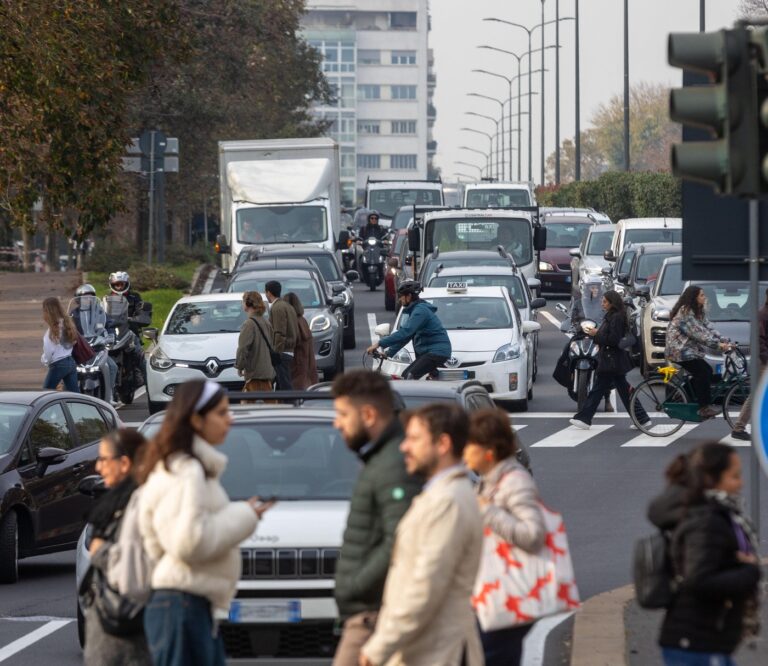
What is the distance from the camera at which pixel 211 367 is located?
902 inches

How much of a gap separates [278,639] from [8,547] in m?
4.87

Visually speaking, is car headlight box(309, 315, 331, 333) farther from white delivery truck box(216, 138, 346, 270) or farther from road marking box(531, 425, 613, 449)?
white delivery truck box(216, 138, 346, 270)

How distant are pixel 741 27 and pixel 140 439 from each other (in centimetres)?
281

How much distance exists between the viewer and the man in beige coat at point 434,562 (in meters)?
5.98

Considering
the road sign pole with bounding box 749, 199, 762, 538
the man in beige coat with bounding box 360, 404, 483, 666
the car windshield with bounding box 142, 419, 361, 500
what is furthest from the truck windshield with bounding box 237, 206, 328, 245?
the man in beige coat with bounding box 360, 404, 483, 666

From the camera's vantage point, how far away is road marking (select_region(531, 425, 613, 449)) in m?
A: 20.3

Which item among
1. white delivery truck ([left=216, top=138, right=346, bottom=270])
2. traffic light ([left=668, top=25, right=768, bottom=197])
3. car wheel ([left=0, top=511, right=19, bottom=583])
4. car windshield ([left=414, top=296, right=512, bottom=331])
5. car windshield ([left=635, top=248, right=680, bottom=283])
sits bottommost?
car wheel ([left=0, top=511, right=19, bottom=583])

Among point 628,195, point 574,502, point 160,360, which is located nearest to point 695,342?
point 574,502

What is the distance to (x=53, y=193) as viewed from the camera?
21922mm

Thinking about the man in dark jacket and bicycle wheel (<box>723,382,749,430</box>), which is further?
bicycle wheel (<box>723,382,749,430</box>)

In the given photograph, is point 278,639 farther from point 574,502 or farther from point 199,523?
point 574,502

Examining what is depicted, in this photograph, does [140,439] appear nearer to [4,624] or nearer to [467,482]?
[467,482]

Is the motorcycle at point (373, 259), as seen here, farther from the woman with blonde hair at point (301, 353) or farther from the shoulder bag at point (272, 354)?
the shoulder bag at point (272, 354)

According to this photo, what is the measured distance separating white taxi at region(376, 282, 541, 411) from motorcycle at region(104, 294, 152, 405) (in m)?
3.55
